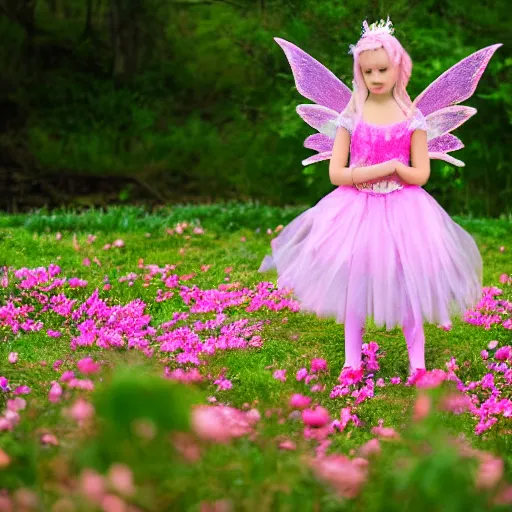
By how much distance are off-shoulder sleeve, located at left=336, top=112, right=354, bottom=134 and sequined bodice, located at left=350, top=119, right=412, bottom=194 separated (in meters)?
0.04

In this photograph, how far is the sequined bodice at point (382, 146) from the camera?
16.1 ft

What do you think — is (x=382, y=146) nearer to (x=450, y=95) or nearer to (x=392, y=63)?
(x=392, y=63)

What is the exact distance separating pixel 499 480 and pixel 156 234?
Answer: 26.7 ft

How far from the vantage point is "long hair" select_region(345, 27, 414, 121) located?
15.7 ft

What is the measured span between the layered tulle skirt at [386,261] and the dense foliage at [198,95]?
23.4 feet

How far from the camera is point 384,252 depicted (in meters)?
4.86

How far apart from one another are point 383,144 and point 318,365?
1.40m

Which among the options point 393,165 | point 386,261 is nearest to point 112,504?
point 386,261

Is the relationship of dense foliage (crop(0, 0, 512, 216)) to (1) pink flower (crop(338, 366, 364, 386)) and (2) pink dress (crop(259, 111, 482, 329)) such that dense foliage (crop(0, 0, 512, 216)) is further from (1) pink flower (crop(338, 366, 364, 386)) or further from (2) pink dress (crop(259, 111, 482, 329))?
(1) pink flower (crop(338, 366, 364, 386))

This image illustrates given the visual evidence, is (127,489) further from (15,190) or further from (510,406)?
(15,190)

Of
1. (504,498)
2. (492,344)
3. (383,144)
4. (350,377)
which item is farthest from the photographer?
(492,344)

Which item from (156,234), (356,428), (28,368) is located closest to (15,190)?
(156,234)

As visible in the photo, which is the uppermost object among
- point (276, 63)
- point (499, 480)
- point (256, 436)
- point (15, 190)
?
point (276, 63)

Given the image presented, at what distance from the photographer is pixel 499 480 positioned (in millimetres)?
1703
